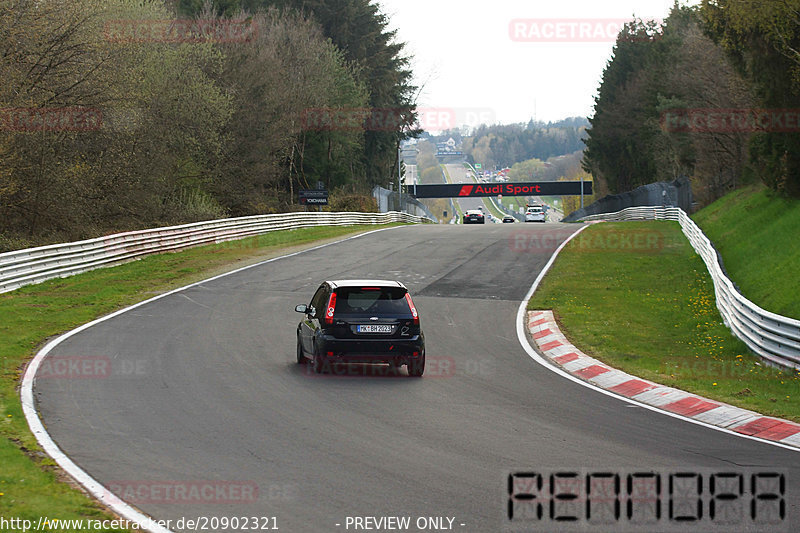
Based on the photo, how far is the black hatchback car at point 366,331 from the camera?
13195 millimetres

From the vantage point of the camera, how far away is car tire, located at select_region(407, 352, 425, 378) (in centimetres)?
1338

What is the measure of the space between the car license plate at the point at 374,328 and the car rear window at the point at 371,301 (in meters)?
0.20

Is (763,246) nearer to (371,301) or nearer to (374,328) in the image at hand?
(371,301)

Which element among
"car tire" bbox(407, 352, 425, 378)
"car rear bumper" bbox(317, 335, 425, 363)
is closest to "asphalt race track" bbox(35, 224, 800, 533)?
"car tire" bbox(407, 352, 425, 378)

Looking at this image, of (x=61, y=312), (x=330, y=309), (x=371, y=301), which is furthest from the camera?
(x=61, y=312)

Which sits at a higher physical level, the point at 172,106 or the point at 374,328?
the point at 172,106

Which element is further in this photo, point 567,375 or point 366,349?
point 567,375

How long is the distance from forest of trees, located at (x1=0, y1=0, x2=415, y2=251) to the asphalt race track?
40.8 ft

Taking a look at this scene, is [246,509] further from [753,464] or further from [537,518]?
[753,464]

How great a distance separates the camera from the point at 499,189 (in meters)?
110

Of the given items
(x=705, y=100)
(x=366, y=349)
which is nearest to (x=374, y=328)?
(x=366, y=349)

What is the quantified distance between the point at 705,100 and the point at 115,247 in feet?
118

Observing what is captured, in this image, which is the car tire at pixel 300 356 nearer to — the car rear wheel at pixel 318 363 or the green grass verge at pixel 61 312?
the car rear wheel at pixel 318 363

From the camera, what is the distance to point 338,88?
6481cm
